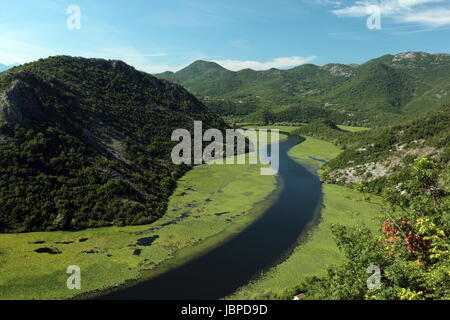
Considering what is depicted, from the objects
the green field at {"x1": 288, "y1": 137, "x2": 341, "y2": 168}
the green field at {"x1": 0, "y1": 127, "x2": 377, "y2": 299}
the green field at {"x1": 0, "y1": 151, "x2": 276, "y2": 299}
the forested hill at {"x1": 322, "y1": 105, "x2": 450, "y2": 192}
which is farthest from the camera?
the green field at {"x1": 288, "y1": 137, "x2": 341, "y2": 168}

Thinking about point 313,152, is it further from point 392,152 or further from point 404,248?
point 404,248

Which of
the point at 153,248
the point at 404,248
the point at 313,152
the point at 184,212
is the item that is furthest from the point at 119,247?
the point at 313,152

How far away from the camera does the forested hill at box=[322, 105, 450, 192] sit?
86.4 metres

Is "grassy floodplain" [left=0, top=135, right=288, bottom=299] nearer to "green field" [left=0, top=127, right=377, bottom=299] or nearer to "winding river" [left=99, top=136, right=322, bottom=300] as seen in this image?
"green field" [left=0, top=127, right=377, bottom=299]

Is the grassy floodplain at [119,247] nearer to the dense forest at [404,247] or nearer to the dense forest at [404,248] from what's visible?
the dense forest at [404,248]

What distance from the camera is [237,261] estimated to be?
47.6m

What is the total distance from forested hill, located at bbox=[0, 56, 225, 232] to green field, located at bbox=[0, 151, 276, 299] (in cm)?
404

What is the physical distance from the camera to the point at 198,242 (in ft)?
174

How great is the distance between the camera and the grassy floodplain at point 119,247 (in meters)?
39.5

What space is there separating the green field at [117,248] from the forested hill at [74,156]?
13.3 feet

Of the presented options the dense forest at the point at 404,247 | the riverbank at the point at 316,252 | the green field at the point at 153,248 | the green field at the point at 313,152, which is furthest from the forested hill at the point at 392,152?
the dense forest at the point at 404,247

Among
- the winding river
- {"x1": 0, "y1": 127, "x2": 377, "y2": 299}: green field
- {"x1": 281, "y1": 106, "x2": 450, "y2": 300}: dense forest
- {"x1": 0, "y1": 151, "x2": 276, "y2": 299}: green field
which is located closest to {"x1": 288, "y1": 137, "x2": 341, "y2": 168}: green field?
{"x1": 0, "y1": 127, "x2": 377, "y2": 299}: green field

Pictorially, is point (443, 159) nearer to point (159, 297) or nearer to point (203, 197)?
point (203, 197)

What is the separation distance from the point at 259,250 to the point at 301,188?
43.3m
